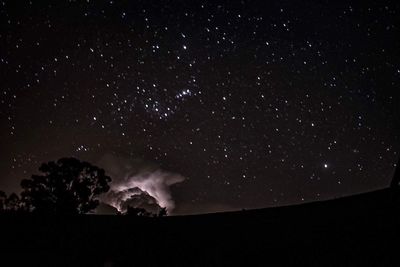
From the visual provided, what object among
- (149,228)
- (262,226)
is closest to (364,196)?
(262,226)

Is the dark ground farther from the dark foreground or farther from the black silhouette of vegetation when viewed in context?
the black silhouette of vegetation

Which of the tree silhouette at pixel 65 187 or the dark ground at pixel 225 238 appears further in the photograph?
the tree silhouette at pixel 65 187

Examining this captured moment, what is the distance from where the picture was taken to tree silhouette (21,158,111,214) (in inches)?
819

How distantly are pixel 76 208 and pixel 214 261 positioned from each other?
16353 mm

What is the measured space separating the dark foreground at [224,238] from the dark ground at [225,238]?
0.01 meters

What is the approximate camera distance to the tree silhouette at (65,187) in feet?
68.3

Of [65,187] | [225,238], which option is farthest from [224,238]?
[65,187]

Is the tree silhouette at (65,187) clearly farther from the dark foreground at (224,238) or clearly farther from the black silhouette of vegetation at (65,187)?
the dark foreground at (224,238)

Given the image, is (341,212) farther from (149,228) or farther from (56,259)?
(56,259)

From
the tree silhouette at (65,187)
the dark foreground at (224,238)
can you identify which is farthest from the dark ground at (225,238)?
the tree silhouette at (65,187)

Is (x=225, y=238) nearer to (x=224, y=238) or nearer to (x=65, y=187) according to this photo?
(x=224, y=238)

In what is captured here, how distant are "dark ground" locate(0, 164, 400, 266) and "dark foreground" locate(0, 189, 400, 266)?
0.6 inches

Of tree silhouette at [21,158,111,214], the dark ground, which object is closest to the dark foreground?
the dark ground

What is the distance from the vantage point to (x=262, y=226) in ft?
23.4
